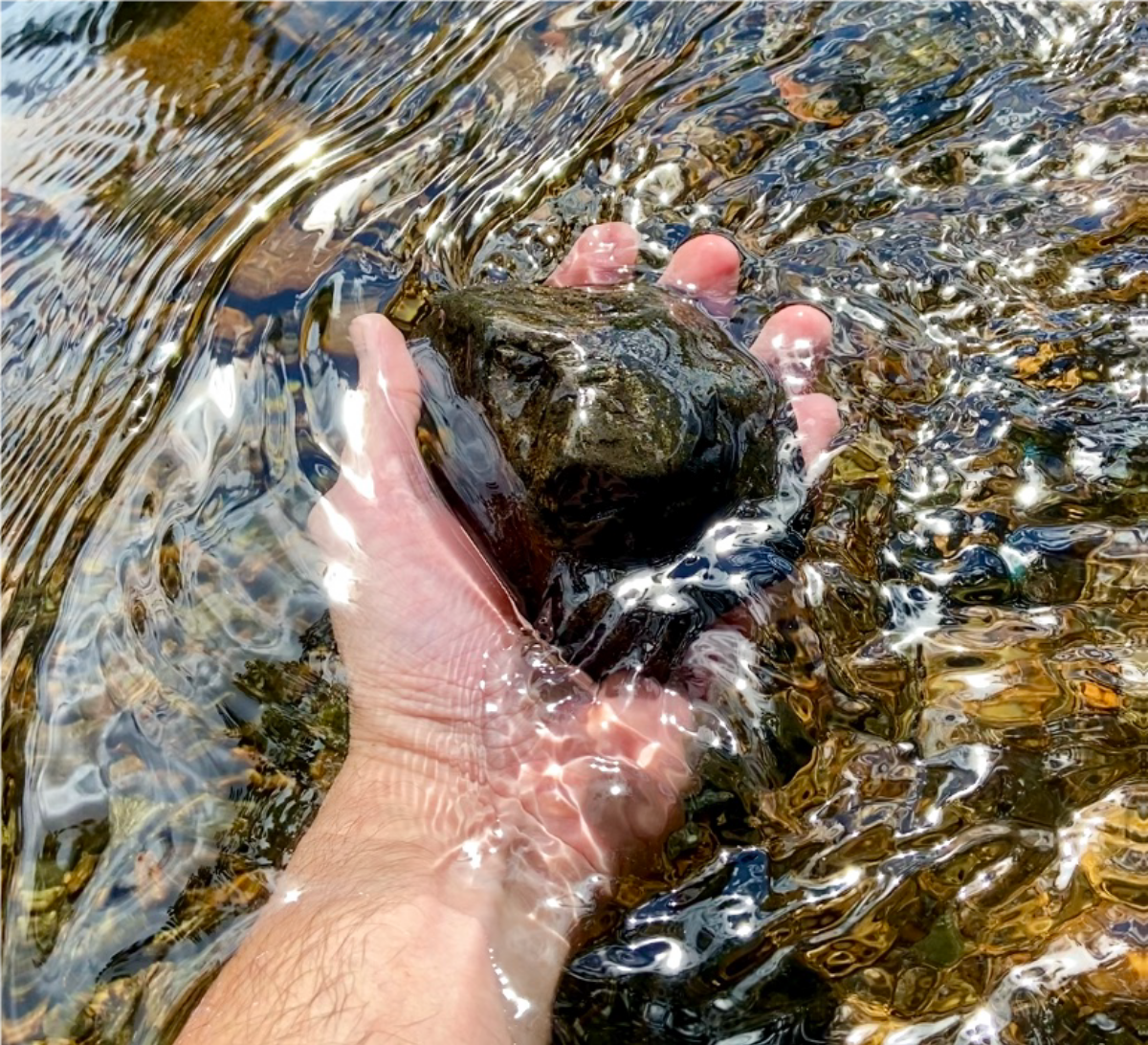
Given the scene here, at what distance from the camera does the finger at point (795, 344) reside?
279 cm

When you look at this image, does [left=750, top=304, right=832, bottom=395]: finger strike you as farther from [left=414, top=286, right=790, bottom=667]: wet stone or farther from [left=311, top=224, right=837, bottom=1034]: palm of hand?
[left=414, top=286, right=790, bottom=667]: wet stone

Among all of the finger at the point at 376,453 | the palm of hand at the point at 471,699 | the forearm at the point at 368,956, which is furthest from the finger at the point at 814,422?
the forearm at the point at 368,956

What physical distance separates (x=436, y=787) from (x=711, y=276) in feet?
5.19

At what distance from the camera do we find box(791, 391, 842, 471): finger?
2.63 metres

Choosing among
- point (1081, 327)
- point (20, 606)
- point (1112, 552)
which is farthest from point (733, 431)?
point (20, 606)

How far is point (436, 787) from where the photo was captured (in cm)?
241

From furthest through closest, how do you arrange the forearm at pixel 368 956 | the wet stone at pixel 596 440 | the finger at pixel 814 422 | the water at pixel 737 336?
the finger at pixel 814 422
the wet stone at pixel 596 440
the water at pixel 737 336
the forearm at pixel 368 956

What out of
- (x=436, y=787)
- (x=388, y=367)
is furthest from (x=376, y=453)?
(x=436, y=787)

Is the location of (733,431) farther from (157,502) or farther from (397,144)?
(397,144)

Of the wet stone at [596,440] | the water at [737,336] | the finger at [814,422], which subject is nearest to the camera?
the water at [737,336]

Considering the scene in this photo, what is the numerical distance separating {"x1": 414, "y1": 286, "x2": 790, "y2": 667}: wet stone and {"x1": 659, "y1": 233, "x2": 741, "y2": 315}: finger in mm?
250

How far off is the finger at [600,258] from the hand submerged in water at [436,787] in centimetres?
23

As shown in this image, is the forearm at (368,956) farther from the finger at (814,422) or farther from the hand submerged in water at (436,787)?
the finger at (814,422)

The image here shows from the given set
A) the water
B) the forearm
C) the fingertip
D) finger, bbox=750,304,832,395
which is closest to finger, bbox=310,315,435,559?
the fingertip
